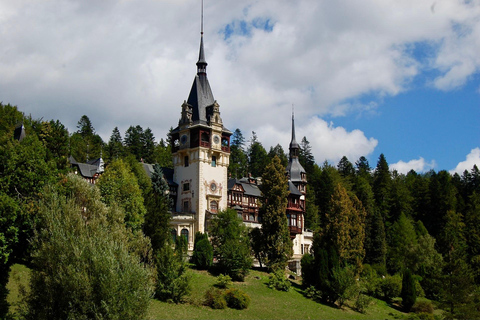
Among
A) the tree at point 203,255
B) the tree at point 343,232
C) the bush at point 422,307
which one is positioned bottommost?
the bush at point 422,307

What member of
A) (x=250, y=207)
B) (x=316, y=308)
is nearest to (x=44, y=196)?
(x=316, y=308)

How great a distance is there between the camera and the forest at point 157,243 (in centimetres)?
2400

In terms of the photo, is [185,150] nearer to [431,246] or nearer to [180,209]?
[180,209]

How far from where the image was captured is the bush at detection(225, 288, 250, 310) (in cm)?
3797

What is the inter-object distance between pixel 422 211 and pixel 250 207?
126ft

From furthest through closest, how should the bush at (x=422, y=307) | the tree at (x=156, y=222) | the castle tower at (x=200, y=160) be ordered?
the castle tower at (x=200, y=160) → the bush at (x=422, y=307) → the tree at (x=156, y=222)

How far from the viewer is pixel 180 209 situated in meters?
61.4

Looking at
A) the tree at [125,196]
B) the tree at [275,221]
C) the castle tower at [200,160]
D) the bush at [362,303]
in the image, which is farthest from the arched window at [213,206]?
the bush at [362,303]

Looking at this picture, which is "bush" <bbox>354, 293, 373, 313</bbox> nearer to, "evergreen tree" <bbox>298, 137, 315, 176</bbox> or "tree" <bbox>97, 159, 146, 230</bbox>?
"tree" <bbox>97, 159, 146, 230</bbox>

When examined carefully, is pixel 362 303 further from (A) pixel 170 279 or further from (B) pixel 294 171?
(B) pixel 294 171

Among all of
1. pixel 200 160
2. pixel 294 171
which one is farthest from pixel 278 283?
pixel 294 171

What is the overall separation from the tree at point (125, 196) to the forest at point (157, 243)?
0.29 feet

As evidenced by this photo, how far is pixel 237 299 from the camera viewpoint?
38094mm

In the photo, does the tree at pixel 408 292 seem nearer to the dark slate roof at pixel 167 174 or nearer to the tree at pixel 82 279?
the dark slate roof at pixel 167 174
